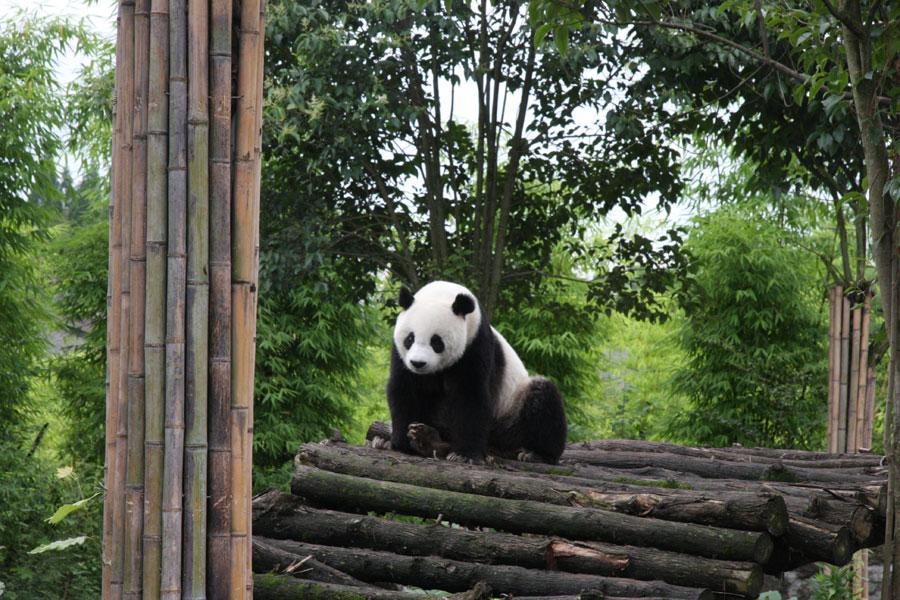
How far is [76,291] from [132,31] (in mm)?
8667

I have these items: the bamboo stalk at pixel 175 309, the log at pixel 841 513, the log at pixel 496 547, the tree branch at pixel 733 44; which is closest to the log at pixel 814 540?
the log at pixel 841 513

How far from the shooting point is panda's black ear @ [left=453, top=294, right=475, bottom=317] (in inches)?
186

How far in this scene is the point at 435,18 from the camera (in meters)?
6.79

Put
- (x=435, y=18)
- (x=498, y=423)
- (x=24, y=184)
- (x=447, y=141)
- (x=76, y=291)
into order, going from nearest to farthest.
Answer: (x=498, y=423) → (x=435, y=18) → (x=447, y=141) → (x=24, y=184) → (x=76, y=291)

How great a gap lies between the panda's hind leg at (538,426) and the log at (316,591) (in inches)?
59.2

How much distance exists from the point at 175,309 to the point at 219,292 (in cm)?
13

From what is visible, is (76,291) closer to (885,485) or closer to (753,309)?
(753,309)

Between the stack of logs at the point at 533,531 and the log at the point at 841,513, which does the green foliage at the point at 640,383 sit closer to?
the log at the point at 841,513

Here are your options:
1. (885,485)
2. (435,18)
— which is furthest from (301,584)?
(435,18)

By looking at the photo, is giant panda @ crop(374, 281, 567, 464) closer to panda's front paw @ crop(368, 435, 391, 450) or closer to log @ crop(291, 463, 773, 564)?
panda's front paw @ crop(368, 435, 391, 450)

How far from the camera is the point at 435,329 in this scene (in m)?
4.69

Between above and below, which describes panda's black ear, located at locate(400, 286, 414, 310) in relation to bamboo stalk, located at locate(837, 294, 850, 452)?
above

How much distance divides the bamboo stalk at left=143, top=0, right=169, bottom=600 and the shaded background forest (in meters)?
1.44

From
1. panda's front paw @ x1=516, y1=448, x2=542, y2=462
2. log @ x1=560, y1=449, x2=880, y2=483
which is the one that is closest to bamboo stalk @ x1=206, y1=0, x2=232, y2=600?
panda's front paw @ x1=516, y1=448, x2=542, y2=462
